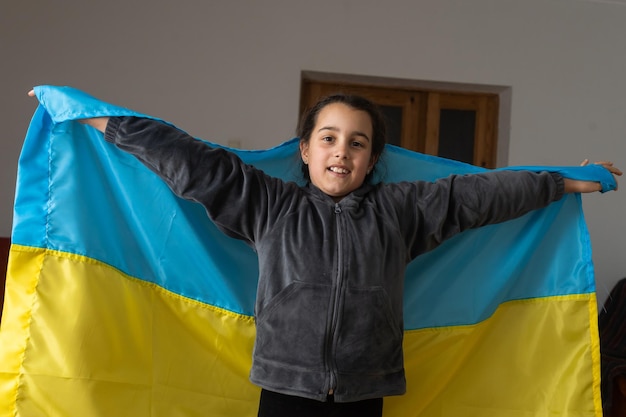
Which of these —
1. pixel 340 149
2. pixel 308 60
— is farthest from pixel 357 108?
pixel 308 60

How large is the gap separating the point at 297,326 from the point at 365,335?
0.49 feet

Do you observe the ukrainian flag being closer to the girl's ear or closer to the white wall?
the girl's ear

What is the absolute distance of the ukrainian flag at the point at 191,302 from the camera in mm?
1546

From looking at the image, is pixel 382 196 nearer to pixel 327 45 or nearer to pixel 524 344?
pixel 524 344

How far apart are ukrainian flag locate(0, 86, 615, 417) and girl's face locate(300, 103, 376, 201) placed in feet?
0.93

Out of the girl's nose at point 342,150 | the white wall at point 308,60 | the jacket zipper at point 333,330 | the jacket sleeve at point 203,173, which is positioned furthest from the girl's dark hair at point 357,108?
the white wall at point 308,60

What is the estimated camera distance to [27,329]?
5.01ft

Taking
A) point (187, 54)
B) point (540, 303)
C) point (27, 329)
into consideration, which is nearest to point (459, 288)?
point (540, 303)

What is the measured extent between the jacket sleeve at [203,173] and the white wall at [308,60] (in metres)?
2.43

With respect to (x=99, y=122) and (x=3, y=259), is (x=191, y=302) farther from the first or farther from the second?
(x=3, y=259)

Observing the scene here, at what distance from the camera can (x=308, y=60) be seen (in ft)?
13.1

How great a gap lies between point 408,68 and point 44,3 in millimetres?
2226

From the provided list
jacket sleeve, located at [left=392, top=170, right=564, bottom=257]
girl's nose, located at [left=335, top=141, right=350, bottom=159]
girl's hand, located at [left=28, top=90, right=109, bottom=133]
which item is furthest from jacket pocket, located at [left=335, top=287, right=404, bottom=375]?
girl's hand, located at [left=28, top=90, right=109, bottom=133]

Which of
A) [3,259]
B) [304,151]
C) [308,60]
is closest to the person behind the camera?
[304,151]
